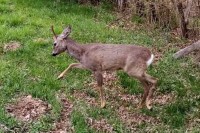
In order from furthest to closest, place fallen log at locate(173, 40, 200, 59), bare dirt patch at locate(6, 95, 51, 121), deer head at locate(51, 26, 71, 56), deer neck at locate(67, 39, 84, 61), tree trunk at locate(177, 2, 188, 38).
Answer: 1. tree trunk at locate(177, 2, 188, 38)
2. fallen log at locate(173, 40, 200, 59)
3. deer head at locate(51, 26, 71, 56)
4. deer neck at locate(67, 39, 84, 61)
5. bare dirt patch at locate(6, 95, 51, 121)

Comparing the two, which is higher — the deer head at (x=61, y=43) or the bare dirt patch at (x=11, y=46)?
the deer head at (x=61, y=43)

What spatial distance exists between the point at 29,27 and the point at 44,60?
1968 millimetres

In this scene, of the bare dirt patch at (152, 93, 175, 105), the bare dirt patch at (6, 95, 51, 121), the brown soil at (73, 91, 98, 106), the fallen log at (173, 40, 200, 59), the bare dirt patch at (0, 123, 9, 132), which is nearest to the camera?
the bare dirt patch at (0, 123, 9, 132)

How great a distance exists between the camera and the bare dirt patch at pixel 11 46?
1048 cm

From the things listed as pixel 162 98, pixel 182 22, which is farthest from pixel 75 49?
pixel 182 22

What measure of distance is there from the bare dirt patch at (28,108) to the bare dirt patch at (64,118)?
283 mm

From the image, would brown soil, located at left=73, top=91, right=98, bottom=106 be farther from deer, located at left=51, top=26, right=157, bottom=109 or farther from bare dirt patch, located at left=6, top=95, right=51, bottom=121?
bare dirt patch, located at left=6, top=95, right=51, bottom=121

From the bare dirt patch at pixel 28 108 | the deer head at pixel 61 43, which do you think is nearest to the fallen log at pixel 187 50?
the deer head at pixel 61 43

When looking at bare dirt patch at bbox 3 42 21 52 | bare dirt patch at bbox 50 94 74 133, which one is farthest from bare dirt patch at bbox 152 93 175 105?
bare dirt patch at bbox 3 42 21 52

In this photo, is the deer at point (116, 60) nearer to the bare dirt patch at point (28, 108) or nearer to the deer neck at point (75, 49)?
the deer neck at point (75, 49)

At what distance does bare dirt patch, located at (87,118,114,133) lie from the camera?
25.8 ft

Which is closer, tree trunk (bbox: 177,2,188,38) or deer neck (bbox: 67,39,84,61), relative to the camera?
deer neck (bbox: 67,39,84,61)

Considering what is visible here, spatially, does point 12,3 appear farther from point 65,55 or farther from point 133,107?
point 133,107

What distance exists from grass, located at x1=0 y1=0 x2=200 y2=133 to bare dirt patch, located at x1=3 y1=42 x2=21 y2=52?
108 mm
